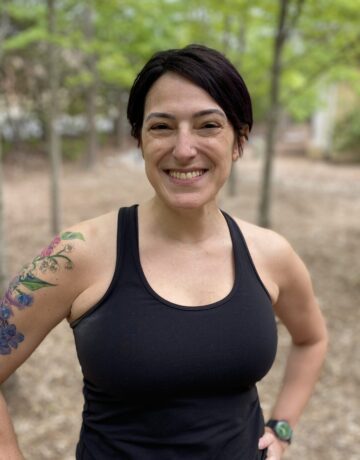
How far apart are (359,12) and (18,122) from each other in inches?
565

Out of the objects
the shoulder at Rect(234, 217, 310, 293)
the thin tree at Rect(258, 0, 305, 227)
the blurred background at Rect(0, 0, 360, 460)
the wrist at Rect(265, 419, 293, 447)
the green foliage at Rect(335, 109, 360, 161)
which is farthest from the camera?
the green foliage at Rect(335, 109, 360, 161)

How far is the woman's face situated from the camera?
131 cm

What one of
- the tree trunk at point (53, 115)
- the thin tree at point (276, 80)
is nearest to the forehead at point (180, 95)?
the thin tree at point (276, 80)

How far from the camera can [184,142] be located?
1.31 meters

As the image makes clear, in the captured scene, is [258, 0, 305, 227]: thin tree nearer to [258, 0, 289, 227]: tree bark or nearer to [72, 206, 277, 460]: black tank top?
[258, 0, 289, 227]: tree bark

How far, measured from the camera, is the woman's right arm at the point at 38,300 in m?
1.34

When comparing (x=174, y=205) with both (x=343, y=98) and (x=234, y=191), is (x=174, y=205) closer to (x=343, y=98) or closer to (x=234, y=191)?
(x=234, y=191)

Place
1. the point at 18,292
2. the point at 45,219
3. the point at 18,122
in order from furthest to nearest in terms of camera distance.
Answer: the point at 18,122 < the point at 45,219 < the point at 18,292

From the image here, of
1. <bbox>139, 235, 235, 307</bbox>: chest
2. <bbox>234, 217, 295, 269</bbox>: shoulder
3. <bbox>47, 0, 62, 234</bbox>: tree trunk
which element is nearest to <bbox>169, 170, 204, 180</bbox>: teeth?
<bbox>139, 235, 235, 307</bbox>: chest

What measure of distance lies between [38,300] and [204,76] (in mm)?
805

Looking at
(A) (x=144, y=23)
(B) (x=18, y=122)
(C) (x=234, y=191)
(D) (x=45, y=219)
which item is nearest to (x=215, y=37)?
(A) (x=144, y=23)

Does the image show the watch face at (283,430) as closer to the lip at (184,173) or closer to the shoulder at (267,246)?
the shoulder at (267,246)

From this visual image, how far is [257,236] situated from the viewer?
5.26 feet

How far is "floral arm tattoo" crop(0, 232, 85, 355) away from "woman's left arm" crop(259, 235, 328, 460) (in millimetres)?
719
